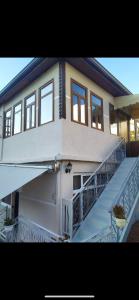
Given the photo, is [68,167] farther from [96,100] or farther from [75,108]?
[96,100]

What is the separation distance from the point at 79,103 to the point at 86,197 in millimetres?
3100

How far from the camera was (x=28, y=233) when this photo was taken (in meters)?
5.07

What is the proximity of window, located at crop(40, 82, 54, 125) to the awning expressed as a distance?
1.65 metres

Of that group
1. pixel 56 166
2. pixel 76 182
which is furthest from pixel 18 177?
pixel 76 182

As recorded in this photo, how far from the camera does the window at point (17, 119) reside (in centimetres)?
779

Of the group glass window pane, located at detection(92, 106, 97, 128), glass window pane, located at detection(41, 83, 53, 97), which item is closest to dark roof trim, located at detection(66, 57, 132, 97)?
glass window pane, located at detection(41, 83, 53, 97)

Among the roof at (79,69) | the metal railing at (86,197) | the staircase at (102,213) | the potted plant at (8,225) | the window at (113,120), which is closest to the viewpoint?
the staircase at (102,213)

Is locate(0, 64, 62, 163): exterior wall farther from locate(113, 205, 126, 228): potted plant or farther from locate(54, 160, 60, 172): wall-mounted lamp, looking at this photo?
locate(113, 205, 126, 228): potted plant

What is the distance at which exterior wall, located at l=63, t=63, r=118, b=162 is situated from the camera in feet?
18.3

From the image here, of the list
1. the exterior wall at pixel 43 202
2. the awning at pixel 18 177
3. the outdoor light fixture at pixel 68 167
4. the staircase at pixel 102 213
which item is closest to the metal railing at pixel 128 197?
the staircase at pixel 102 213

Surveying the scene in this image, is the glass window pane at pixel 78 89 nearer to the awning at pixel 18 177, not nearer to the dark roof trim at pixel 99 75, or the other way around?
the dark roof trim at pixel 99 75
